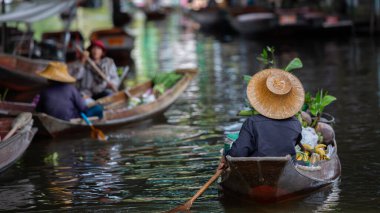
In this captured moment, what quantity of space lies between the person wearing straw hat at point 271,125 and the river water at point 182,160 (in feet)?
2.08

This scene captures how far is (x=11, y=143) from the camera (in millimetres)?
9398

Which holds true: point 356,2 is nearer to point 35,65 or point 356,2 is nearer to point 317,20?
point 317,20

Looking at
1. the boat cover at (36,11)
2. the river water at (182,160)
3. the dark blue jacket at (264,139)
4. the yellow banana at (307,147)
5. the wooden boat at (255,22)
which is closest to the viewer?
the dark blue jacket at (264,139)

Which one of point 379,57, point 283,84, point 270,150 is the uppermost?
point 283,84

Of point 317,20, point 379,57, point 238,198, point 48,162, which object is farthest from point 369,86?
point 317,20

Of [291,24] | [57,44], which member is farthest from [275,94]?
[291,24]

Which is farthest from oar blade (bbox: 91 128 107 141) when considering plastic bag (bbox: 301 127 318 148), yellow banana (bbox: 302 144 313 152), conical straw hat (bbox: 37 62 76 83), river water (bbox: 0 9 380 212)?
yellow banana (bbox: 302 144 313 152)

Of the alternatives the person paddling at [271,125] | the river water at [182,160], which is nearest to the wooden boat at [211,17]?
the river water at [182,160]

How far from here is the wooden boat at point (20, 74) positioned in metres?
16.8

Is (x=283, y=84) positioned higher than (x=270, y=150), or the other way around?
(x=283, y=84)

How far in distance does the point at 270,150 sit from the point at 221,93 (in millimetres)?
9365

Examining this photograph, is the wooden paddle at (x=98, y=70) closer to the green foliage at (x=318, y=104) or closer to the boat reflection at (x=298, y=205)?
the green foliage at (x=318, y=104)

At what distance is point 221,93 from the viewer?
16859 millimetres

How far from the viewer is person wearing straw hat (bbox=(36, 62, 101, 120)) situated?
11.8 meters
